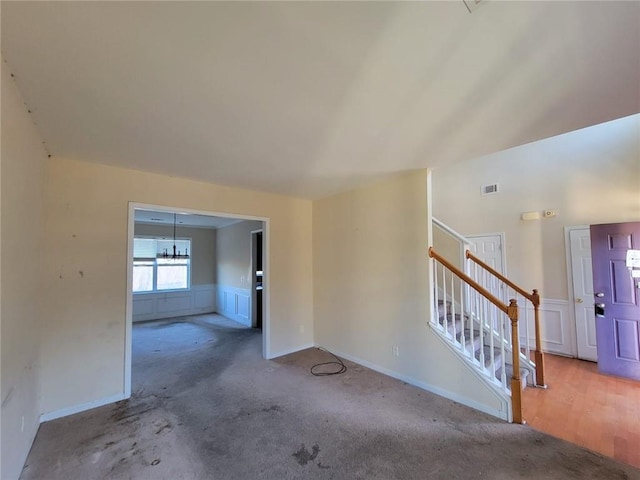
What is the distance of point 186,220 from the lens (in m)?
6.64

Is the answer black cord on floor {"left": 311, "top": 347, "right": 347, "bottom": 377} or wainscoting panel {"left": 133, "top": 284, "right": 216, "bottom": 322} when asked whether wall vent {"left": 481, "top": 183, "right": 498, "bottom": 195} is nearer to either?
black cord on floor {"left": 311, "top": 347, "right": 347, "bottom": 377}

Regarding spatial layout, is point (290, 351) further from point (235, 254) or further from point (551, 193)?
point (551, 193)

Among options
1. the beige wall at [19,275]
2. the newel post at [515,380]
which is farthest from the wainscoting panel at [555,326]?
the beige wall at [19,275]

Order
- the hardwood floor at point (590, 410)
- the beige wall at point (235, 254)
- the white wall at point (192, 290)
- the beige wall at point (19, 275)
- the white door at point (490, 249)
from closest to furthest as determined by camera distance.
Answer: the beige wall at point (19, 275), the hardwood floor at point (590, 410), the white door at point (490, 249), the beige wall at point (235, 254), the white wall at point (192, 290)

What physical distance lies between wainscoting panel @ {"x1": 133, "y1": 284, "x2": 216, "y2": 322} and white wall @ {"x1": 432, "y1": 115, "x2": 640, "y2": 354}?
22.3 ft

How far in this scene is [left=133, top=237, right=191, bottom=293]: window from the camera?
6949 mm

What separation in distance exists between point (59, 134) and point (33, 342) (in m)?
1.80

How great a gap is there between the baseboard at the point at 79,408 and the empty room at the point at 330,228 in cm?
3

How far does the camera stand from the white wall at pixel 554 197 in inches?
148

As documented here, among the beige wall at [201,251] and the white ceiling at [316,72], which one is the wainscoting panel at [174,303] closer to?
the beige wall at [201,251]

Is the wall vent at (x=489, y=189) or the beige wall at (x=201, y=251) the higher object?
the wall vent at (x=489, y=189)

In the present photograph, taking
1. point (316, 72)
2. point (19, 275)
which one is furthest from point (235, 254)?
point (316, 72)

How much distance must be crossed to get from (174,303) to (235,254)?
219 centimetres

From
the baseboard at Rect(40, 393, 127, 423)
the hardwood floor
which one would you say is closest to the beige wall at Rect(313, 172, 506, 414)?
the hardwood floor
